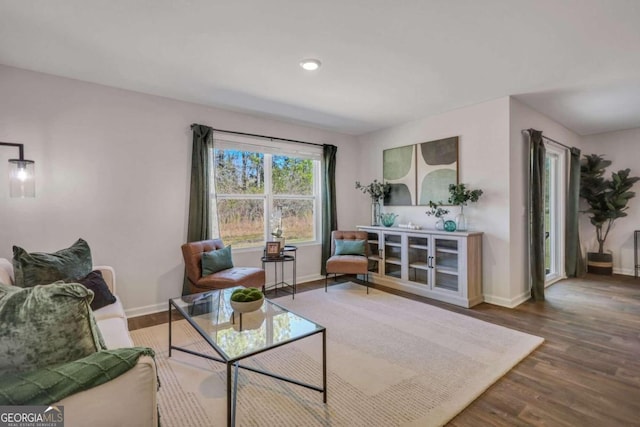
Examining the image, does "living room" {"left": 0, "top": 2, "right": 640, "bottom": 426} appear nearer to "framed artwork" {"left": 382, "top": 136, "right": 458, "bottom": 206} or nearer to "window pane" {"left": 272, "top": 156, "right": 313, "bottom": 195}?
"framed artwork" {"left": 382, "top": 136, "right": 458, "bottom": 206}

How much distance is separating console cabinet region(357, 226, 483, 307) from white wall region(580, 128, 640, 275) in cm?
357

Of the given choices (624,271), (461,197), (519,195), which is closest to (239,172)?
(461,197)

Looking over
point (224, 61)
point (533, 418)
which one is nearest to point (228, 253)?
point (224, 61)

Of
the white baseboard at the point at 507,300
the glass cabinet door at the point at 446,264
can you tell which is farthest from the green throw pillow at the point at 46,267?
the white baseboard at the point at 507,300

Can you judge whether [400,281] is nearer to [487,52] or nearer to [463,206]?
[463,206]

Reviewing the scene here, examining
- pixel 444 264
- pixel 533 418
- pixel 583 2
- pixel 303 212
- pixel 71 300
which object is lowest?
pixel 533 418

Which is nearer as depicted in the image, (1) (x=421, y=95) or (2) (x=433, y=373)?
(2) (x=433, y=373)

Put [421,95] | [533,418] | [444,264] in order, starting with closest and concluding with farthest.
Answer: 1. [533,418]
2. [421,95]
3. [444,264]

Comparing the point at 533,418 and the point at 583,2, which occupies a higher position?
the point at 583,2

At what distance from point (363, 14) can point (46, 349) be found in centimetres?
236

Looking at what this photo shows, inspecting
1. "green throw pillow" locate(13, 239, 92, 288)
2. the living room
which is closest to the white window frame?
the living room

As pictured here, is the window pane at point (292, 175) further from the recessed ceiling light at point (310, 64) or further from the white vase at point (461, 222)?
the white vase at point (461, 222)

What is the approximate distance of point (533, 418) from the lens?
1.72 m

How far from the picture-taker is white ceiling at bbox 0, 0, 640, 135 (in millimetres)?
1950
